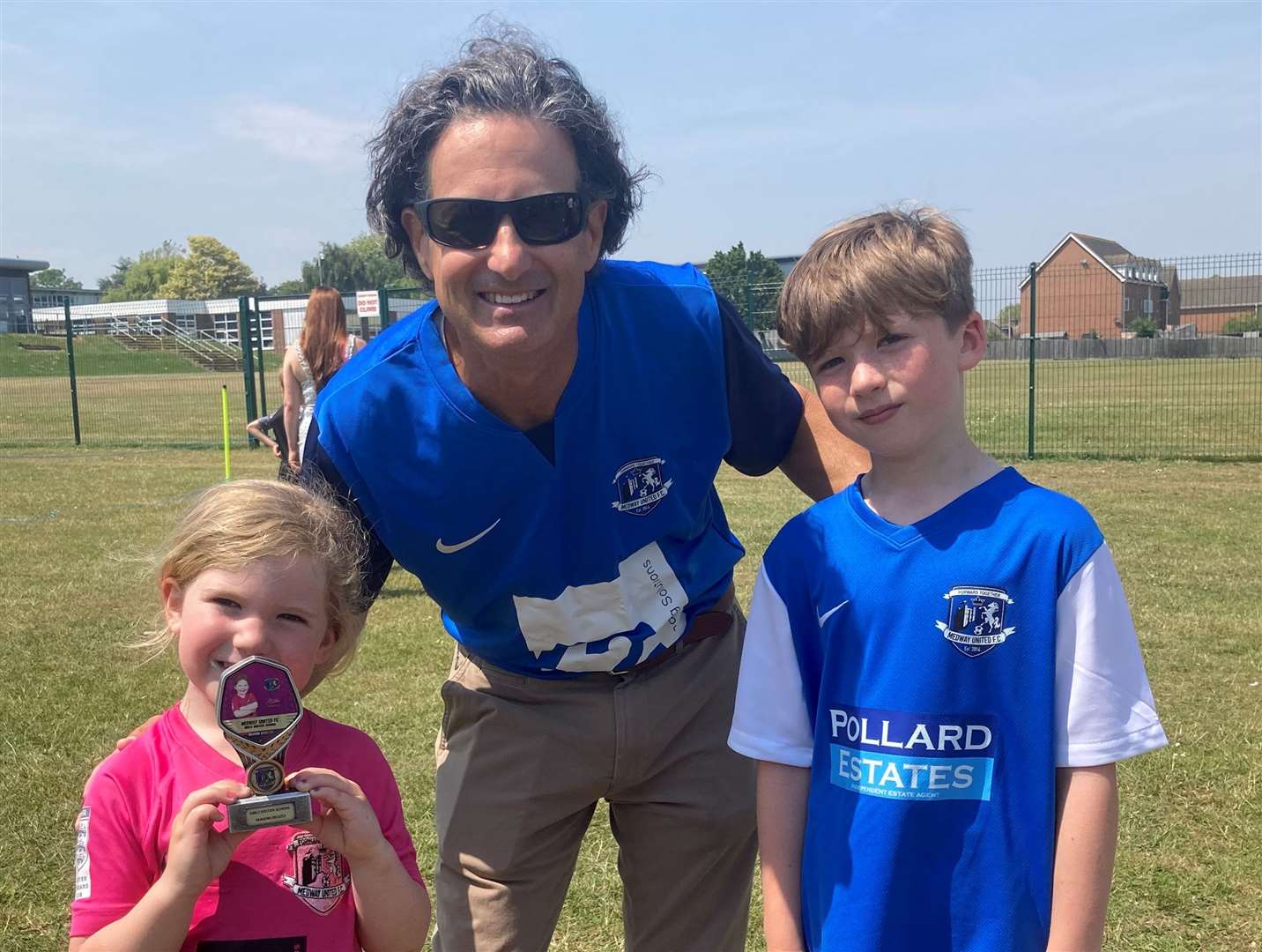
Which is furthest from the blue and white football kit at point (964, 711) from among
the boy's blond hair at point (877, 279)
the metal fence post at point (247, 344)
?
the metal fence post at point (247, 344)

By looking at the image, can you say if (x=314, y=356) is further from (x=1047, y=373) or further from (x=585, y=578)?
(x=1047, y=373)

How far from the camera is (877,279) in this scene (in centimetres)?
166

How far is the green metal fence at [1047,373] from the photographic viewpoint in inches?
562

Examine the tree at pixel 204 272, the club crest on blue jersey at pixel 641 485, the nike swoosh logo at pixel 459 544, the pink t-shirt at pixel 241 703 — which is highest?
the tree at pixel 204 272

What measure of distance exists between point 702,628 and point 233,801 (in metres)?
1.18

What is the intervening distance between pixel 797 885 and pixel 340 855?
0.72 metres

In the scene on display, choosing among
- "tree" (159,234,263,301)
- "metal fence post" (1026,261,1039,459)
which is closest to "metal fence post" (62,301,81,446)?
"metal fence post" (1026,261,1039,459)

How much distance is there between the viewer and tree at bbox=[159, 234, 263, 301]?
310 feet

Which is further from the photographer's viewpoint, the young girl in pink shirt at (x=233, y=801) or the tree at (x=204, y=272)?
the tree at (x=204, y=272)

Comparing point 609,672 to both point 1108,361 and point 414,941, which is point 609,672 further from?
point 1108,361

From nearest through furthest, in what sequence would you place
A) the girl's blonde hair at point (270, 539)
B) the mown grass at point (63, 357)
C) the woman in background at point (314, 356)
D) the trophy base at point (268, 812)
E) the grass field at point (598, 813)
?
the trophy base at point (268, 812)
the girl's blonde hair at point (270, 539)
the grass field at point (598, 813)
the woman in background at point (314, 356)
the mown grass at point (63, 357)

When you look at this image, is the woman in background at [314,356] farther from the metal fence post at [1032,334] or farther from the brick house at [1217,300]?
the brick house at [1217,300]

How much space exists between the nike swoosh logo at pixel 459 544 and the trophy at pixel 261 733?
2.07 feet

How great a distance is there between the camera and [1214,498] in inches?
392
